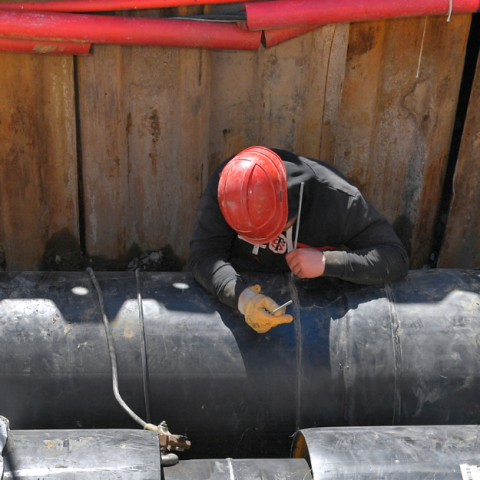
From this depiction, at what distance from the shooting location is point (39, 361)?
253cm

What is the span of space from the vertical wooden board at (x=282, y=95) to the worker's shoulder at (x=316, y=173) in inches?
20.9

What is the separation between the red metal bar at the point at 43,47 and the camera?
2.92 meters

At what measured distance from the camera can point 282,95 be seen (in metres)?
3.32

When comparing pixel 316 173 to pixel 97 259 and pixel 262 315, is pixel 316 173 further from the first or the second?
pixel 97 259

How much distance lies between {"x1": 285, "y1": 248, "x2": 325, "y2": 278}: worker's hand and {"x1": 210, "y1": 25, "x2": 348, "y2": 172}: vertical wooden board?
0.89 meters


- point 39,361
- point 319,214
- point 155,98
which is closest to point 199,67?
point 155,98

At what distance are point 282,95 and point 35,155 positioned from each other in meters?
1.37

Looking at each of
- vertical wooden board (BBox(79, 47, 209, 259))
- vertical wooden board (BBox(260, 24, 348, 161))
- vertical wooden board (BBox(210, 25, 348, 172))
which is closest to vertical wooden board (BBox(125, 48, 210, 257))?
vertical wooden board (BBox(79, 47, 209, 259))

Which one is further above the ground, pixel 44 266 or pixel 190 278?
pixel 190 278

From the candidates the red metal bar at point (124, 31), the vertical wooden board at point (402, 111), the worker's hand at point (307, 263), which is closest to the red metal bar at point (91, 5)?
the red metal bar at point (124, 31)

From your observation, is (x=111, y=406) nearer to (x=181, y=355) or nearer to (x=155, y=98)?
(x=181, y=355)

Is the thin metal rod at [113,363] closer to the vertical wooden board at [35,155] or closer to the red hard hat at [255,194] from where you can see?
the red hard hat at [255,194]

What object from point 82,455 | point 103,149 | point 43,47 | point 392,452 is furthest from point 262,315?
point 43,47

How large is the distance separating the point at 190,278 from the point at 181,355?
44cm
